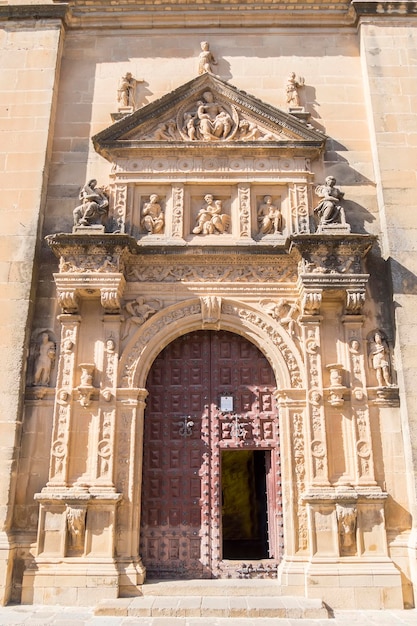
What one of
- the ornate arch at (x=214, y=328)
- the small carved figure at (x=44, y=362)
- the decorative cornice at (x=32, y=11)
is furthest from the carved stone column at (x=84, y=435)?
the decorative cornice at (x=32, y=11)

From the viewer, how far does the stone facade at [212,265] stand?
770cm

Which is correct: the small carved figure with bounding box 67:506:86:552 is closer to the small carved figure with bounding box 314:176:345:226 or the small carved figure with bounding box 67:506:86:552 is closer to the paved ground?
the paved ground

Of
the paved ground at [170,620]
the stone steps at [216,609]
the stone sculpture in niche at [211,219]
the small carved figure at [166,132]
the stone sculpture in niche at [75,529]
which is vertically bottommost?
the paved ground at [170,620]

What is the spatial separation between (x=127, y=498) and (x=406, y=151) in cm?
701

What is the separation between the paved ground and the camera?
6566 millimetres

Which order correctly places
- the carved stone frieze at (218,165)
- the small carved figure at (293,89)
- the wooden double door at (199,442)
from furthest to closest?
the small carved figure at (293,89) < the carved stone frieze at (218,165) < the wooden double door at (199,442)

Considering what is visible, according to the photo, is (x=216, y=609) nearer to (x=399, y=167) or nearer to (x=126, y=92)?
(x=399, y=167)

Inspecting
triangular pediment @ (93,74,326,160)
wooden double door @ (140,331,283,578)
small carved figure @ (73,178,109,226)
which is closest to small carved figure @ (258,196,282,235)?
triangular pediment @ (93,74,326,160)

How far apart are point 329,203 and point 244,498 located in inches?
301

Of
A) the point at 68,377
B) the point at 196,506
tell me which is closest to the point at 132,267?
the point at 68,377

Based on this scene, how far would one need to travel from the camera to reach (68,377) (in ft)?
27.2

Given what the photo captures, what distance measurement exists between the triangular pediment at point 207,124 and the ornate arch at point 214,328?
2.75 m

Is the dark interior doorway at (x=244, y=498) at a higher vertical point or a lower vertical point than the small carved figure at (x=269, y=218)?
lower

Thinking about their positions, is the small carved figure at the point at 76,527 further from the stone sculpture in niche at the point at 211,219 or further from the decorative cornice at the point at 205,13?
the decorative cornice at the point at 205,13
